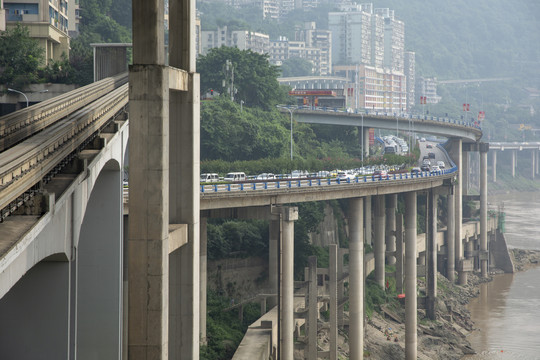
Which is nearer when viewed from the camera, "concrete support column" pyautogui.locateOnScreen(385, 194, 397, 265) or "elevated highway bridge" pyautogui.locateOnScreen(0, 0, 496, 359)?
A: "elevated highway bridge" pyautogui.locateOnScreen(0, 0, 496, 359)

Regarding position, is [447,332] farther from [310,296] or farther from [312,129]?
[312,129]

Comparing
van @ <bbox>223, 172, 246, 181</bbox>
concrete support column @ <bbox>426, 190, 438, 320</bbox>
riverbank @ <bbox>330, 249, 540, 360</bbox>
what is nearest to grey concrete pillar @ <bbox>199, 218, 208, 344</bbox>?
riverbank @ <bbox>330, 249, 540, 360</bbox>

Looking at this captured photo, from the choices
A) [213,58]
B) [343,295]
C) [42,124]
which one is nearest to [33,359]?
[42,124]

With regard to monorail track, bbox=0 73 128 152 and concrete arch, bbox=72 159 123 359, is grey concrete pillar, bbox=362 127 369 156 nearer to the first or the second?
monorail track, bbox=0 73 128 152

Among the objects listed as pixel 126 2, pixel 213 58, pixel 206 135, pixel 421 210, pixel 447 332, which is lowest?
pixel 447 332

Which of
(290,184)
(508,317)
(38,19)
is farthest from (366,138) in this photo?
(290,184)

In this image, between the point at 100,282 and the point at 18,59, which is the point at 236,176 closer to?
the point at 18,59
